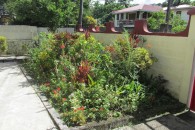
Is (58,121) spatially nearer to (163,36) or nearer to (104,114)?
(104,114)

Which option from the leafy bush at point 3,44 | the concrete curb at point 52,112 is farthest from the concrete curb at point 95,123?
the leafy bush at point 3,44

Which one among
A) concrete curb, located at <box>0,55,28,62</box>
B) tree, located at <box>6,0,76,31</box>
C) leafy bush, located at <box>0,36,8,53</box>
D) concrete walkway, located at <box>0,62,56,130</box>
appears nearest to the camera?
concrete walkway, located at <box>0,62,56,130</box>

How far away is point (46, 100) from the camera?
16.0ft

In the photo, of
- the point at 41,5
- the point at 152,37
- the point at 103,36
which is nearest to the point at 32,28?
the point at 41,5

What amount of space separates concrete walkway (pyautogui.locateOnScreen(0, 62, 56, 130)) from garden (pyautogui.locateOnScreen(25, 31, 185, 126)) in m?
0.33

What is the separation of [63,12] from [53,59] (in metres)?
5.78

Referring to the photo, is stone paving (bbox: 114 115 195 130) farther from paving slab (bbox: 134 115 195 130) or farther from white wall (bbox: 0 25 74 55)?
white wall (bbox: 0 25 74 55)

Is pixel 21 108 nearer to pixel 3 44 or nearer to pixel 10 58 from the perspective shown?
pixel 10 58

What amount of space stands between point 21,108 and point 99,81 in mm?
1875

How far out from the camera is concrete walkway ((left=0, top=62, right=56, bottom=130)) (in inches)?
149

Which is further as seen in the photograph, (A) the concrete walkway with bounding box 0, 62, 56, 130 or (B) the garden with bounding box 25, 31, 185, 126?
(B) the garden with bounding box 25, 31, 185, 126

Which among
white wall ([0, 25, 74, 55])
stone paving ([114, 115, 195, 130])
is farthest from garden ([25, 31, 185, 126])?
→ white wall ([0, 25, 74, 55])

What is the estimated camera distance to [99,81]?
4.88 meters

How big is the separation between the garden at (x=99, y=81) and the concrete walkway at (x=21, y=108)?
331mm
